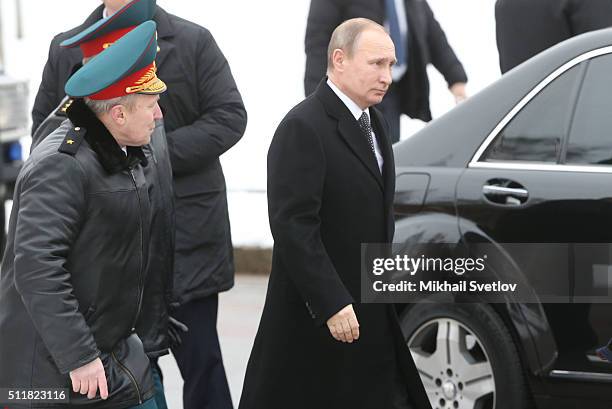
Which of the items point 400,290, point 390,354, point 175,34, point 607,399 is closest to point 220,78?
point 175,34

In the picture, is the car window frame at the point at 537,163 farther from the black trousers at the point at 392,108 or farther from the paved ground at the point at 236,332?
the black trousers at the point at 392,108

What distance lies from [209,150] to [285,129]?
974 millimetres

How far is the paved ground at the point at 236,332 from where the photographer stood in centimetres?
699

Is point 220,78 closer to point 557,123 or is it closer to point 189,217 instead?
point 189,217

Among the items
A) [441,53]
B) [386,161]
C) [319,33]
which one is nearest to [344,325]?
[386,161]

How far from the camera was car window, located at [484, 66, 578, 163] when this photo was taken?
540 cm

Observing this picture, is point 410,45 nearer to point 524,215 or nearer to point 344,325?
point 524,215

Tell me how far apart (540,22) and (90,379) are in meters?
3.74

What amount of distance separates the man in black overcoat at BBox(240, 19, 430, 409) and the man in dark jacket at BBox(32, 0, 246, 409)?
2.73 feet

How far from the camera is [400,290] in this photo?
5.49m

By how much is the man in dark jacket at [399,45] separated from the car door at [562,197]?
251cm

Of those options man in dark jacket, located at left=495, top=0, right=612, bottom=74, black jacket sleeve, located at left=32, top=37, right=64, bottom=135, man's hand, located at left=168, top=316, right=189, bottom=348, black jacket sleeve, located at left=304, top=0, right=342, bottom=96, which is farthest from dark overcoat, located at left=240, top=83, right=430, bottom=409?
black jacket sleeve, located at left=304, top=0, right=342, bottom=96

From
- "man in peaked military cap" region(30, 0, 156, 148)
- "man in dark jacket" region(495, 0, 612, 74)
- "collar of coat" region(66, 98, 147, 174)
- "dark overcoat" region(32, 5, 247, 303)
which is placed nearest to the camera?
"collar of coat" region(66, 98, 147, 174)

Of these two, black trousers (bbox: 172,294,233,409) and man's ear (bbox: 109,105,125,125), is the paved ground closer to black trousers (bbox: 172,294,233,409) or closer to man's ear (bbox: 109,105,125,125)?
black trousers (bbox: 172,294,233,409)
